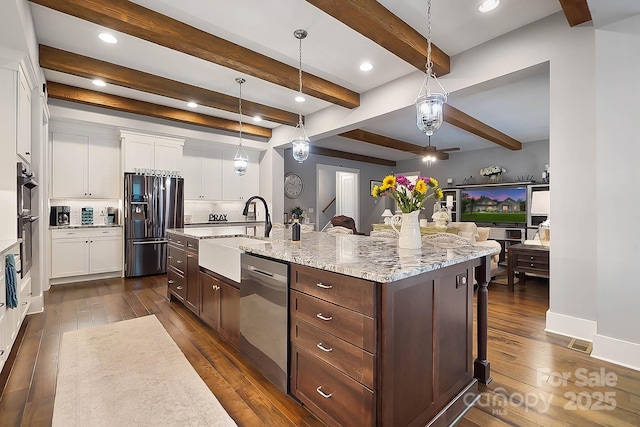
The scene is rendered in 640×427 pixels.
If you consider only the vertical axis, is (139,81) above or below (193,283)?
above

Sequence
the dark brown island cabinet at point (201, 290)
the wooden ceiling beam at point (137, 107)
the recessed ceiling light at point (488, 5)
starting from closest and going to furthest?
the dark brown island cabinet at point (201, 290), the recessed ceiling light at point (488, 5), the wooden ceiling beam at point (137, 107)

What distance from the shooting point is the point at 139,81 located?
4035mm

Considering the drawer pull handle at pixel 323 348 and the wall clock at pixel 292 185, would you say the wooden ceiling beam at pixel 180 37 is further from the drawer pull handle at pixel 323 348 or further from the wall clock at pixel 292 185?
the wall clock at pixel 292 185

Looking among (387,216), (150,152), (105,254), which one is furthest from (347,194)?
(105,254)

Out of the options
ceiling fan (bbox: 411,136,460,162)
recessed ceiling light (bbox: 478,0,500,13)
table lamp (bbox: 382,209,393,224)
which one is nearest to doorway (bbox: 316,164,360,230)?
ceiling fan (bbox: 411,136,460,162)

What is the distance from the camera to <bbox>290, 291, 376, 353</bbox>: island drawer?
1.36 m

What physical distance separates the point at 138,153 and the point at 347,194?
6090mm

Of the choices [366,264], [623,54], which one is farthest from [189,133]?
[623,54]

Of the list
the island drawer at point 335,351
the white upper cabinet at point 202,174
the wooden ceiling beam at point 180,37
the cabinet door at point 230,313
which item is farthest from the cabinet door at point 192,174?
the island drawer at point 335,351

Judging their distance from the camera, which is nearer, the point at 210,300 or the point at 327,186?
the point at 210,300

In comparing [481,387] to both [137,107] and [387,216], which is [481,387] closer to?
[387,216]

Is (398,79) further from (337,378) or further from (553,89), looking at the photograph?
(337,378)

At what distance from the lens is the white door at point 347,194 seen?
31.1 feet

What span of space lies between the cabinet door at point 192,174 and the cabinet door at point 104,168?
1129 millimetres
